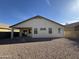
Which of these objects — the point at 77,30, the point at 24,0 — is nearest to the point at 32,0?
the point at 24,0

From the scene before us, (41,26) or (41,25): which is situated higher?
(41,25)

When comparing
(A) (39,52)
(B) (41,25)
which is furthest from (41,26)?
(A) (39,52)

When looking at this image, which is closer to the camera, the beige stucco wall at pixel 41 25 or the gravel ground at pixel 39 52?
the gravel ground at pixel 39 52

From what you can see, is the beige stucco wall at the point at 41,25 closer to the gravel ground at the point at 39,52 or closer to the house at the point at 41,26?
the house at the point at 41,26

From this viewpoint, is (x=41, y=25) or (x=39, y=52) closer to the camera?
(x=39, y=52)

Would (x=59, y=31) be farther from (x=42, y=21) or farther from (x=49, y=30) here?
(x=42, y=21)

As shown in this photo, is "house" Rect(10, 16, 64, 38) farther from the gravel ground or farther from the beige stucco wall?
the gravel ground

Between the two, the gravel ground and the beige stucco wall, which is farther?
the beige stucco wall

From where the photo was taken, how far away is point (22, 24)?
71.1ft

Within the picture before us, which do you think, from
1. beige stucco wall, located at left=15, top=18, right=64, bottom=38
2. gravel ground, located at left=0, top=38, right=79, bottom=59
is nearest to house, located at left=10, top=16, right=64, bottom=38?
beige stucco wall, located at left=15, top=18, right=64, bottom=38

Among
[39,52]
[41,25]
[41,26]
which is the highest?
[41,25]

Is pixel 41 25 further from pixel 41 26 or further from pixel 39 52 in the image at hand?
pixel 39 52

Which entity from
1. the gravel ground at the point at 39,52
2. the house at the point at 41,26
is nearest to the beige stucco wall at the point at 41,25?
the house at the point at 41,26

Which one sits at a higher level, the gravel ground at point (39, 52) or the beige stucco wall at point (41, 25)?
the beige stucco wall at point (41, 25)
